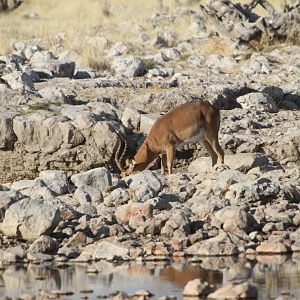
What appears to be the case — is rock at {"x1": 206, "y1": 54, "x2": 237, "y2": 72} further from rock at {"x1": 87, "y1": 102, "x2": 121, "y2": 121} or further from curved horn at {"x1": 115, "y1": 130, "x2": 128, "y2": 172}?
curved horn at {"x1": 115, "y1": 130, "x2": 128, "y2": 172}

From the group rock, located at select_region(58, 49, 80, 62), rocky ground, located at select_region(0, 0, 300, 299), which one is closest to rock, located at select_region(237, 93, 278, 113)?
rocky ground, located at select_region(0, 0, 300, 299)

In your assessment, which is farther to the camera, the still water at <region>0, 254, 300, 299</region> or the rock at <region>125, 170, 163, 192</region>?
the rock at <region>125, 170, 163, 192</region>

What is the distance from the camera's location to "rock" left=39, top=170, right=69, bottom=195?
52.0ft

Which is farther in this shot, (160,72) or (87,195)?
(160,72)

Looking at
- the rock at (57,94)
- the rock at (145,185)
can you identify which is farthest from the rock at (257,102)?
the rock at (145,185)

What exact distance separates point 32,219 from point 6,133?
5.25 m

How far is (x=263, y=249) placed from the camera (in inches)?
483

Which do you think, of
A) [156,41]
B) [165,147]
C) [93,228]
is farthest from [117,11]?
[93,228]

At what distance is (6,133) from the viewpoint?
691 inches

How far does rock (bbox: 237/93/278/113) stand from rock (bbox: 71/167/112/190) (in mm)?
5927

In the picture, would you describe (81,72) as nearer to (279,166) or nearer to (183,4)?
(279,166)

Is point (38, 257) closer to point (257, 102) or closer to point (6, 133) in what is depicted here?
point (6, 133)

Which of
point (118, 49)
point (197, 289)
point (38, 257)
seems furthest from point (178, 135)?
point (118, 49)

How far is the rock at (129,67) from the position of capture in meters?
24.8
